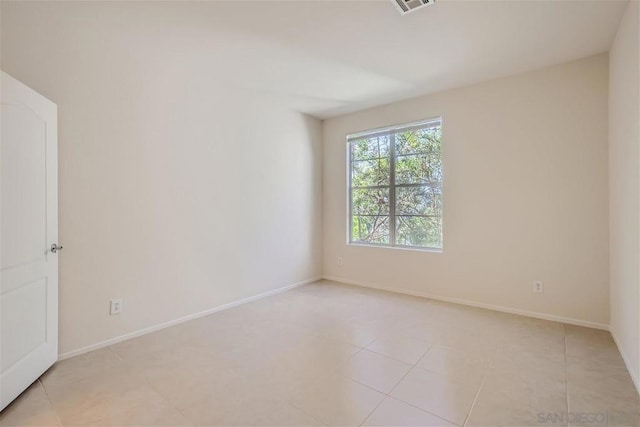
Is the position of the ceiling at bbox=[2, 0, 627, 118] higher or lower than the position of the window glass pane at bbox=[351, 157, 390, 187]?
higher

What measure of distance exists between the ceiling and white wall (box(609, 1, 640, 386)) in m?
0.28

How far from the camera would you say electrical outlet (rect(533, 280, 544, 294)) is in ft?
10.4

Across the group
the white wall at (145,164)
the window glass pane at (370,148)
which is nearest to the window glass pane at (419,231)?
the window glass pane at (370,148)

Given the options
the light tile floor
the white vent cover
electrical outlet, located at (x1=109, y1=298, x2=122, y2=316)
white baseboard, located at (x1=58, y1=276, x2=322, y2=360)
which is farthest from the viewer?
electrical outlet, located at (x1=109, y1=298, x2=122, y2=316)

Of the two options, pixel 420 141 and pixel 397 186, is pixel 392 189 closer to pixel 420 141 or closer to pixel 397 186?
pixel 397 186

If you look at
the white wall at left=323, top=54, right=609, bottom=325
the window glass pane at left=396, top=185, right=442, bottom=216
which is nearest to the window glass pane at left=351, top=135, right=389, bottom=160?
the white wall at left=323, top=54, right=609, bottom=325

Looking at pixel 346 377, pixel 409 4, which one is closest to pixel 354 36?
pixel 409 4

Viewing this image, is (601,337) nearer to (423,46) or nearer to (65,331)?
(423,46)

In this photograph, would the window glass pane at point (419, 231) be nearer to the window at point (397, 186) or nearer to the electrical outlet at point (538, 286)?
the window at point (397, 186)

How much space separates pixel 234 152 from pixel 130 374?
2.38 m

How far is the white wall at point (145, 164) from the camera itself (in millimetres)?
2301

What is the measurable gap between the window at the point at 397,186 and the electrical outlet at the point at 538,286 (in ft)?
3.43

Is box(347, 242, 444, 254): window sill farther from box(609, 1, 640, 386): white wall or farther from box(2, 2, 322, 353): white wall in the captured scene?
box(609, 1, 640, 386): white wall

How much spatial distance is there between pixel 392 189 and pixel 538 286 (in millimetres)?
1994
